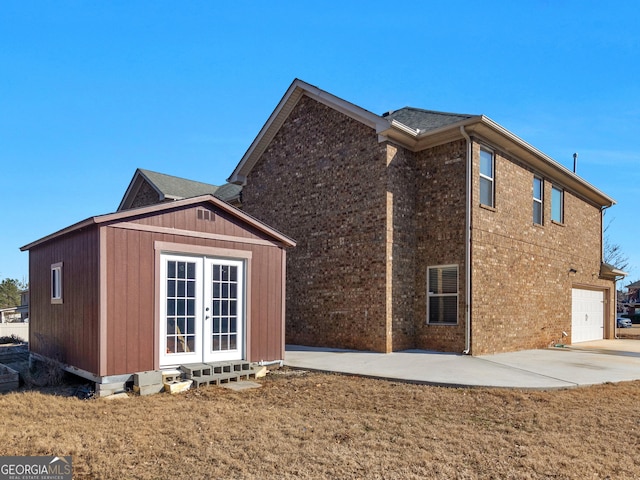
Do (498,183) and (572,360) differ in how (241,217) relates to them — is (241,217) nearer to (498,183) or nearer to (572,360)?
(498,183)

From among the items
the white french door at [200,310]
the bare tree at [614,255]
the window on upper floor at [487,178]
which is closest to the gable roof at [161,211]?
the white french door at [200,310]

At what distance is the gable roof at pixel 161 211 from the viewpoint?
7.55 meters

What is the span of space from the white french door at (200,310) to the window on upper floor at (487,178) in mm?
7119

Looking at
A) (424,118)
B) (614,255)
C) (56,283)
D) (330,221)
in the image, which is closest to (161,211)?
(56,283)

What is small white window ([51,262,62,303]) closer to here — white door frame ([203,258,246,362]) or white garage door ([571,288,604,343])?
white door frame ([203,258,246,362])

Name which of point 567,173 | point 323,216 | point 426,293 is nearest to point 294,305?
point 323,216

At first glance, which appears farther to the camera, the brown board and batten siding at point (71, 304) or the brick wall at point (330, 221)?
the brick wall at point (330, 221)

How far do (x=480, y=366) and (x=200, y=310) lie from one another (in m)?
6.11

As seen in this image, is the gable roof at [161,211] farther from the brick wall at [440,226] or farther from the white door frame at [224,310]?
the brick wall at [440,226]

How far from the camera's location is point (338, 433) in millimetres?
5484

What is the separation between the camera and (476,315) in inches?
463

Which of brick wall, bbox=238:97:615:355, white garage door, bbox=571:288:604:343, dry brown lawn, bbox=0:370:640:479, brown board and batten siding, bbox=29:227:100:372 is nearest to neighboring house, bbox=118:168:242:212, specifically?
brick wall, bbox=238:97:615:355

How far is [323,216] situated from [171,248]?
6.13 metres

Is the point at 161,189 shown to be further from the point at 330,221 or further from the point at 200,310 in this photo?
the point at 200,310
